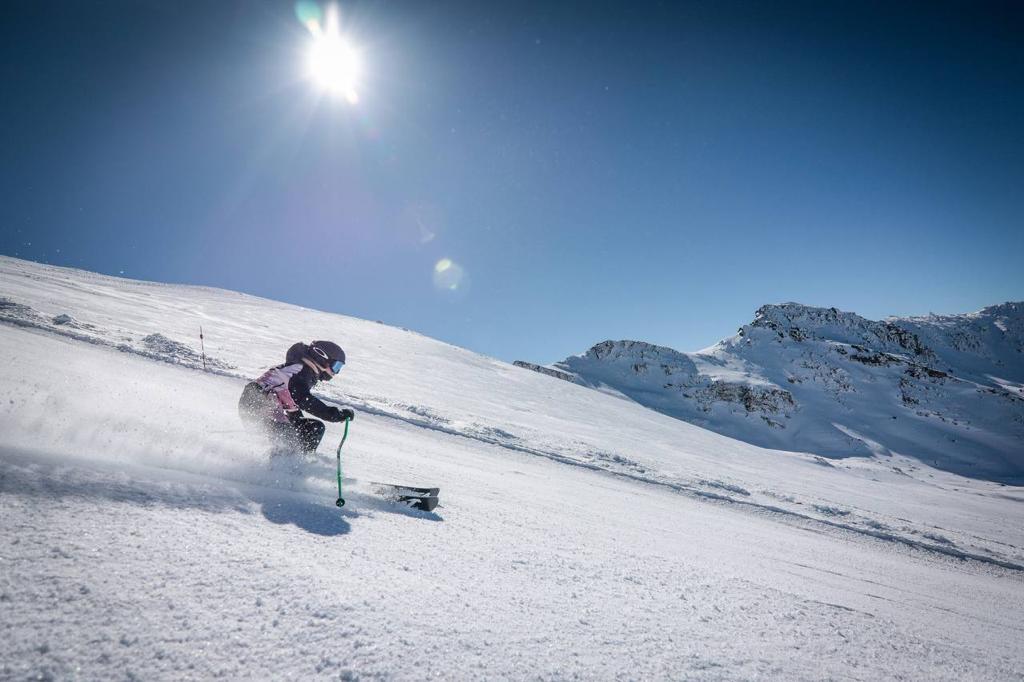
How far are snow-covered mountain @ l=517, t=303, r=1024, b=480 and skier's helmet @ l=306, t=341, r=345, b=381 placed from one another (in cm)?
7577

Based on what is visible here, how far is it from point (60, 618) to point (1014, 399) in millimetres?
134343

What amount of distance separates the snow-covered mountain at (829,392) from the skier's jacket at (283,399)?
76206 mm

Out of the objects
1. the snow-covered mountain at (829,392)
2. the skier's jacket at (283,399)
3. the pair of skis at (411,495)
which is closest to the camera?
the pair of skis at (411,495)

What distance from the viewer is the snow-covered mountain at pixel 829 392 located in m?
73.4

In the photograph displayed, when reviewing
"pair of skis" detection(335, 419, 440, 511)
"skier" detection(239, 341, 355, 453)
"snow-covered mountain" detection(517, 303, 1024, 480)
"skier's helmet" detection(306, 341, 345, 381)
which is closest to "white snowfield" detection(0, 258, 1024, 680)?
"pair of skis" detection(335, 419, 440, 511)

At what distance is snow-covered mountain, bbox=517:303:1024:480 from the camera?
73.4 metres

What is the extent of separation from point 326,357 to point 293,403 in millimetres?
679

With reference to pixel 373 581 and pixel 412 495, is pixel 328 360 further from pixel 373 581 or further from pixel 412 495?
pixel 373 581

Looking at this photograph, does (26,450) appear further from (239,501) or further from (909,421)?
(909,421)

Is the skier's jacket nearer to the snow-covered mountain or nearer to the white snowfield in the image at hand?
the white snowfield

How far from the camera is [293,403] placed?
4.70 m

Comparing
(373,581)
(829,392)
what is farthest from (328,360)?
(829,392)

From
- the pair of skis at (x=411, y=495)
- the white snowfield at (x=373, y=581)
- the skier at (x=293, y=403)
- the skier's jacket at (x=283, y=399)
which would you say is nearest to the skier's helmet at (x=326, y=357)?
the skier at (x=293, y=403)

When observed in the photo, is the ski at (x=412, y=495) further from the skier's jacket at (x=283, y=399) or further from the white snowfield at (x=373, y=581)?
the skier's jacket at (x=283, y=399)
